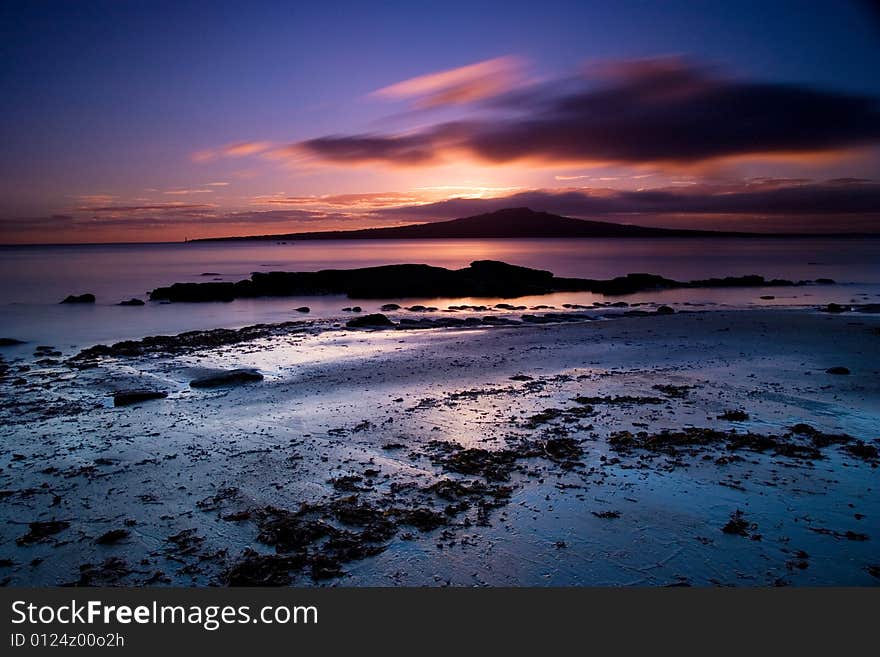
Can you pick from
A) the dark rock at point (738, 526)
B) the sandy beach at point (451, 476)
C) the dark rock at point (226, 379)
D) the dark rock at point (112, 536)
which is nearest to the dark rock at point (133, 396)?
the sandy beach at point (451, 476)

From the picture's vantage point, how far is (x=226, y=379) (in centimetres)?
1180

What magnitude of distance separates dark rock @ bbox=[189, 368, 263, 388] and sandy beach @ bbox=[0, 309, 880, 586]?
0.27 m

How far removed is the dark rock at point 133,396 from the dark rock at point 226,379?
2.65 ft

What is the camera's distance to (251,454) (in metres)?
7.50

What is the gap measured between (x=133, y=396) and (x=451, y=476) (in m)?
7.38

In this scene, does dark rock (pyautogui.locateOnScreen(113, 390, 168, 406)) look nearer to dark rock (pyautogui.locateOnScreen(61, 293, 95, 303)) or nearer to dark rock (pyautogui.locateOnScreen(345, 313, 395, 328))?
dark rock (pyautogui.locateOnScreen(345, 313, 395, 328))

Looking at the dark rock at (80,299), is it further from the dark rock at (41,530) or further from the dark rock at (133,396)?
the dark rock at (41,530)

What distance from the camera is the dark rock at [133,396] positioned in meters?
10.3

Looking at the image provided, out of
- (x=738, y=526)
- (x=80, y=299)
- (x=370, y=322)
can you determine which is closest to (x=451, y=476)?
(x=738, y=526)

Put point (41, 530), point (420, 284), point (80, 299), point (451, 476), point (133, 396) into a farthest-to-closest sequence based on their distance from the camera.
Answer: point (420, 284) → point (80, 299) → point (133, 396) → point (451, 476) → point (41, 530)

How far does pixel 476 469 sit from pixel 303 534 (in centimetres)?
240

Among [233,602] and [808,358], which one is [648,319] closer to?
[808,358]

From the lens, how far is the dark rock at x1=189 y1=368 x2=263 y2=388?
11578 mm

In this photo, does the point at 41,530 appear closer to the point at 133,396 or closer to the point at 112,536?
the point at 112,536
